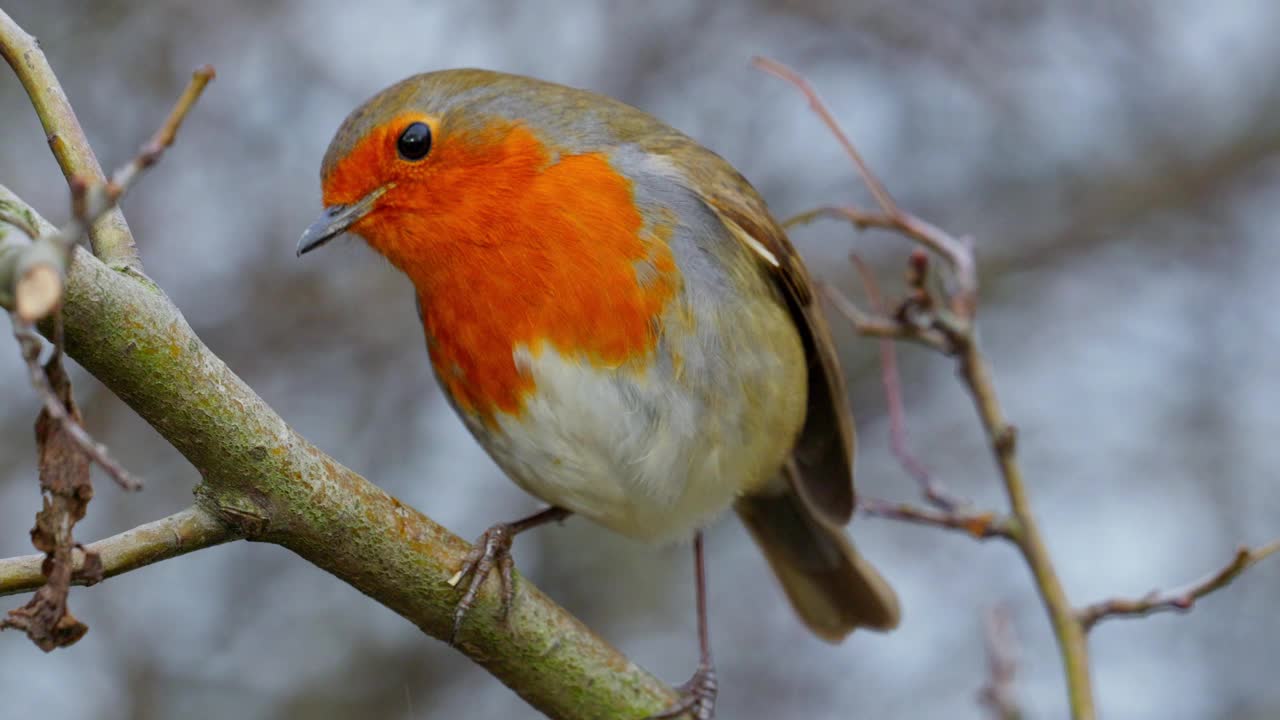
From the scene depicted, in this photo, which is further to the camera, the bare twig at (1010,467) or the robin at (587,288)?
the robin at (587,288)

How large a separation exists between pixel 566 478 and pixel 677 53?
10.9 feet

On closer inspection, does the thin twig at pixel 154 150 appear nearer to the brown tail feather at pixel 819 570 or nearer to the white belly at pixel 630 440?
the white belly at pixel 630 440

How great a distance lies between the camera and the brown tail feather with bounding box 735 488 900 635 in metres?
4.00

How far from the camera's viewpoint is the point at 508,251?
2969mm

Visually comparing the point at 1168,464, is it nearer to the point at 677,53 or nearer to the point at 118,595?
the point at 677,53

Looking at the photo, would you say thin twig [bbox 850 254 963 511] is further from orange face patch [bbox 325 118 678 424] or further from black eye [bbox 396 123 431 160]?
black eye [bbox 396 123 431 160]

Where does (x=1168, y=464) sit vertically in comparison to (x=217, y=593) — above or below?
above

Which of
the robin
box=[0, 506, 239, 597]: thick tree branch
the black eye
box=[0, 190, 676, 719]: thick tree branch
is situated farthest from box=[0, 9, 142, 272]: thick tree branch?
the black eye

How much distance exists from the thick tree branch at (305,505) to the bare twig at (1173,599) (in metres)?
0.93

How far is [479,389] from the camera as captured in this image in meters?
3.05

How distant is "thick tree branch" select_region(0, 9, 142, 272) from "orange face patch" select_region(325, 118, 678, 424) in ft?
3.26

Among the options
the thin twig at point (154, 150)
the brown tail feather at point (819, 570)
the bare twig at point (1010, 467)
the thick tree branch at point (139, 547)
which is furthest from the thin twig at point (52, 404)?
the brown tail feather at point (819, 570)

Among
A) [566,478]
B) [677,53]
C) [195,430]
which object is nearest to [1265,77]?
[677,53]

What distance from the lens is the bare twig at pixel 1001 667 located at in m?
2.26
